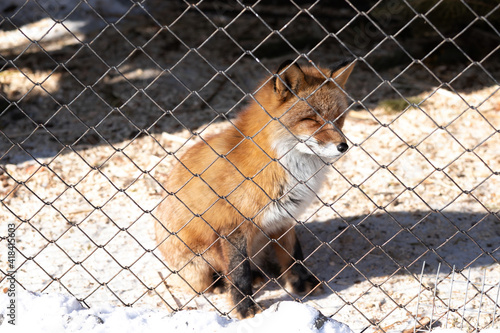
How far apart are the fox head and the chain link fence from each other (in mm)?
193

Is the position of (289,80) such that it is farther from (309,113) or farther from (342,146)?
(342,146)

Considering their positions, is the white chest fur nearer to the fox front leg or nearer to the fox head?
the fox head

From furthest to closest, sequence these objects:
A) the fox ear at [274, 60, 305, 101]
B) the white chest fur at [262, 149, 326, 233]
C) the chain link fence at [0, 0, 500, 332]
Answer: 1. the white chest fur at [262, 149, 326, 233]
2. the chain link fence at [0, 0, 500, 332]
3. the fox ear at [274, 60, 305, 101]

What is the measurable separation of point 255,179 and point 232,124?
0.54 metres

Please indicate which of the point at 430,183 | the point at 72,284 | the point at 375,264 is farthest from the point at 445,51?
the point at 72,284

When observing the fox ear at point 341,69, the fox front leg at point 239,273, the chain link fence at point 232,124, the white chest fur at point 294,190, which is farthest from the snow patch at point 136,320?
the fox ear at point 341,69

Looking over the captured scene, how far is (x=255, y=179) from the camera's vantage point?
10.0ft

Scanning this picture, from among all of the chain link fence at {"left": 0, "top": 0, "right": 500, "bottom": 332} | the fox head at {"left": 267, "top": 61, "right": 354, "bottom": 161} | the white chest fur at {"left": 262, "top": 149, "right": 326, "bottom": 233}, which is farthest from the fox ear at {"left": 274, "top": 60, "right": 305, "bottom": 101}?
the white chest fur at {"left": 262, "top": 149, "right": 326, "bottom": 233}

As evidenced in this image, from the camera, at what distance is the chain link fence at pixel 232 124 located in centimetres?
295

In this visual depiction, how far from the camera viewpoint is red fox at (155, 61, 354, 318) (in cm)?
296

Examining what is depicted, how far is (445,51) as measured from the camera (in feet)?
21.7

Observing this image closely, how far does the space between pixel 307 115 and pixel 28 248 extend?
2131 mm

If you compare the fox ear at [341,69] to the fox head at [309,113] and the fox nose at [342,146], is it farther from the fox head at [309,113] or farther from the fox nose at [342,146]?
the fox nose at [342,146]

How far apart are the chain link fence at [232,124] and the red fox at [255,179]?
0.21 meters
